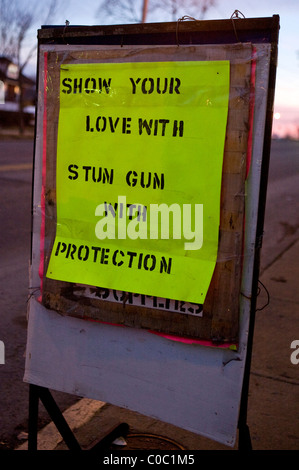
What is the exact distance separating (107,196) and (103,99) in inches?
16.4

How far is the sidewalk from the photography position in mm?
3322

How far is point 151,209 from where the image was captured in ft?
7.57

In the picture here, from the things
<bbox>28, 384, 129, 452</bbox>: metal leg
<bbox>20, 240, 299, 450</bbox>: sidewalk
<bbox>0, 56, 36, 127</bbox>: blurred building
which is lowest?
<bbox>20, 240, 299, 450</bbox>: sidewalk

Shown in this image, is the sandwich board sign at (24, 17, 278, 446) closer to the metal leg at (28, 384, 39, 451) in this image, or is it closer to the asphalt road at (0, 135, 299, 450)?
the metal leg at (28, 384, 39, 451)

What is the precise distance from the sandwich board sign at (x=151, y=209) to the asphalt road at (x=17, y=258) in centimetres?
121

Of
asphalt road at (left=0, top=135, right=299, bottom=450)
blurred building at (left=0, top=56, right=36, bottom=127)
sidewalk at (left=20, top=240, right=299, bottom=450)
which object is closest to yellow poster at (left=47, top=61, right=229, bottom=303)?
sidewalk at (left=20, top=240, right=299, bottom=450)

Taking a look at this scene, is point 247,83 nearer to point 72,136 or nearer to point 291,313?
point 72,136

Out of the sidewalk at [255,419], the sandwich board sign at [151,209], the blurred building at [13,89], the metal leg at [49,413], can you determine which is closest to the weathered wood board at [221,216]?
the sandwich board sign at [151,209]

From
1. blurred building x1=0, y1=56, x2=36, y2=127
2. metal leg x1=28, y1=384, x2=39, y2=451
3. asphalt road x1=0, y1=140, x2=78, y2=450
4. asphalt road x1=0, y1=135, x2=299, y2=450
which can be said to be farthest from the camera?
blurred building x1=0, y1=56, x2=36, y2=127

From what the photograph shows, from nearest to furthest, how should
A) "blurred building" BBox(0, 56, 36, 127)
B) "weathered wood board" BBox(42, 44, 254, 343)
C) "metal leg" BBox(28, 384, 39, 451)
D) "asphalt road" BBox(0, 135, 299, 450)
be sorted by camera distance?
"weathered wood board" BBox(42, 44, 254, 343) → "metal leg" BBox(28, 384, 39, 451) → "asphalt road" BBox(0, 135, 299, 450) → "blurred building" BBox(0, 56, 36, 127)

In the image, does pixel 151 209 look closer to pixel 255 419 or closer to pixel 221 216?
pixel 221 216

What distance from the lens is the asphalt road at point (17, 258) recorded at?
365cm

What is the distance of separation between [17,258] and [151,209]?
505 centimetres
